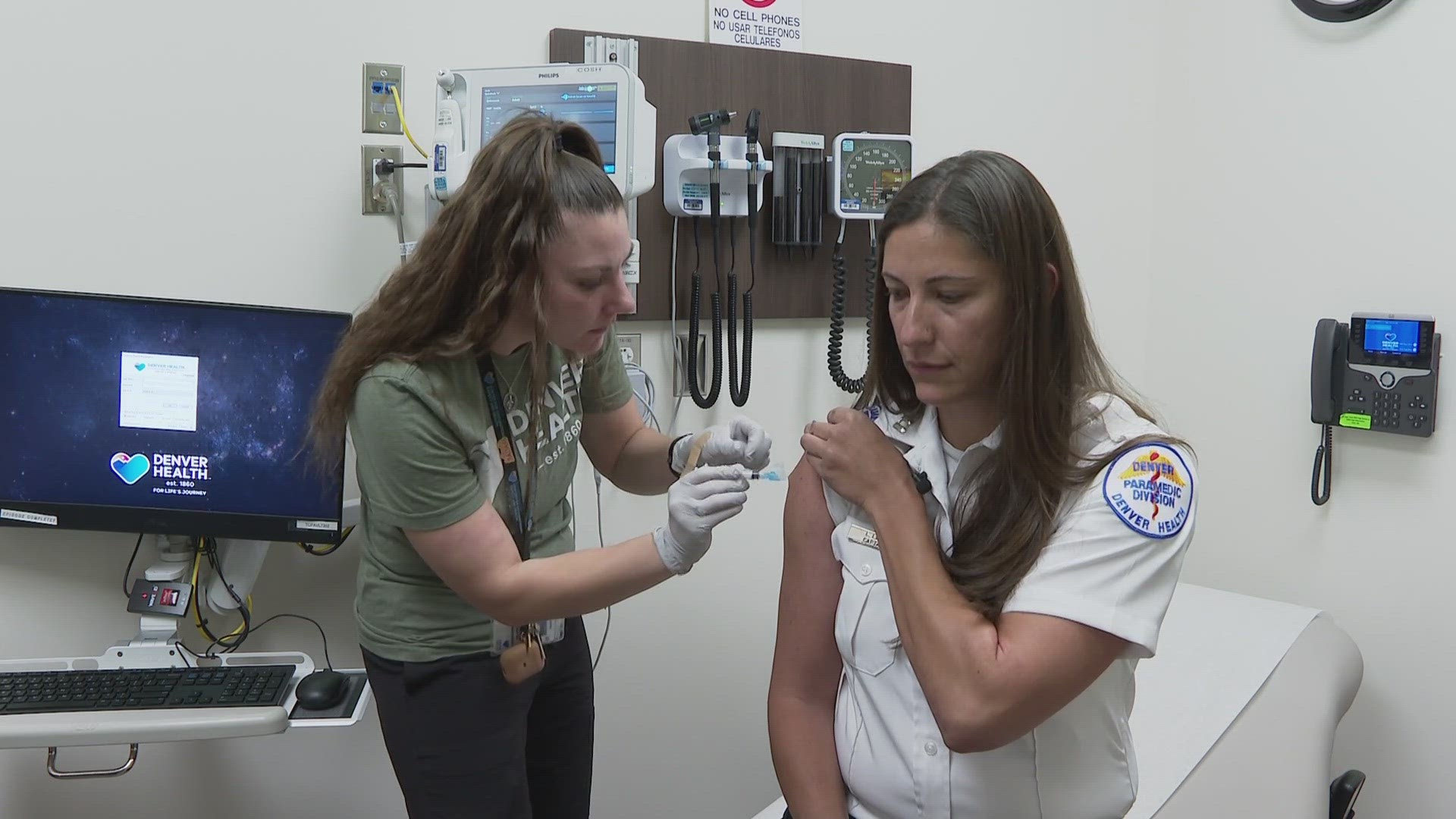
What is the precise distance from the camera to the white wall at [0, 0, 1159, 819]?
74.5 inches

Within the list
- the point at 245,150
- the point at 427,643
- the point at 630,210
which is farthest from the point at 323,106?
the point at 427,643

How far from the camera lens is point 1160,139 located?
292 centimetres

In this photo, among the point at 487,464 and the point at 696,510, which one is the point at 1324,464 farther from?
the point at 487,464

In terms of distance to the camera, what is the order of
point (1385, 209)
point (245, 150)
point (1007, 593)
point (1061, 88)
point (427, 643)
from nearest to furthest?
1. point (1007, 593)
2. point (427, 643)
3. point (245, 150)
4. point (1385, 209)
5. point (1061, 88)

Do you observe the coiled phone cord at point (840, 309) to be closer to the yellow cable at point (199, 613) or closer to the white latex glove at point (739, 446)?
the white latex glove at point (739, 446)

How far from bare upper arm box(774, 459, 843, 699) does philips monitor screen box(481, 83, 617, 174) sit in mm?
843

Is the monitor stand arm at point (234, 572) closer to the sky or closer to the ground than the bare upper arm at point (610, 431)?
closer to the ground

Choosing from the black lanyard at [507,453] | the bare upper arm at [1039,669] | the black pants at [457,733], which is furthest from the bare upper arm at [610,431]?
the bare upper arm at [1039,669]

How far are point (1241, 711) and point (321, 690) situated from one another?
161cm

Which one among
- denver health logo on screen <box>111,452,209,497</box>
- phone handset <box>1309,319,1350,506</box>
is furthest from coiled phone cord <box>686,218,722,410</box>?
phone handset <box>1309,319,1350,506</box>

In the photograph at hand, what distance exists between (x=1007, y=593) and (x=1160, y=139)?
2114 mm

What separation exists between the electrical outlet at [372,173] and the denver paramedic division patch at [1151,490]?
1.46 m

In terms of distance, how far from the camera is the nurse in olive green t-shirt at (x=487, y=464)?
54.6 inches

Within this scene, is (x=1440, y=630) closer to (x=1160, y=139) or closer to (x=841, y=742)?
(x=1160, y=139)
